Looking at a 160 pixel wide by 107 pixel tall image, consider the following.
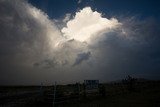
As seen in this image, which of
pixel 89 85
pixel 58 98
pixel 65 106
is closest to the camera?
pixel 65 106

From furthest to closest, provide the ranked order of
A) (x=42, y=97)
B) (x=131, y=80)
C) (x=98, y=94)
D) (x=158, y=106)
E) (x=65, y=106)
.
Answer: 1. (x=131, y=80)
2. (x=98, y=94)
3. (x=42, y=97)
4. (x=65, y=106)
5. (x=158, y=106)

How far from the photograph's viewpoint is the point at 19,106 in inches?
922

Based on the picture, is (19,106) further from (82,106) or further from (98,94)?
(98,94)

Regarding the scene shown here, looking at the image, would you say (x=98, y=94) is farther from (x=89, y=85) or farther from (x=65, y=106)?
(x=65, y=106)

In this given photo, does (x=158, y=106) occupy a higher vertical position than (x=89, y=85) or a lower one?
lower

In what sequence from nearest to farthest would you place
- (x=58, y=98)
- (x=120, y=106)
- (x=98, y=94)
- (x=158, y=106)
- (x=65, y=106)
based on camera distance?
(x=158, y=106)
(x=120, y=106)
(x=65, y=106)
(x=58, y=98)
(x=98, y=94)

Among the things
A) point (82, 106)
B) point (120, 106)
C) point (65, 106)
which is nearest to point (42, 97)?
point (65, 106)

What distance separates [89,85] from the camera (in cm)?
3178

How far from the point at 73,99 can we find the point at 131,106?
10358 millimetres

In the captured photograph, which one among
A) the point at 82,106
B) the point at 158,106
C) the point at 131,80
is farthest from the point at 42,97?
the point at 131,80

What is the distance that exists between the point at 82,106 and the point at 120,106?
411 cm

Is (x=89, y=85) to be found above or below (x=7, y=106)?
above

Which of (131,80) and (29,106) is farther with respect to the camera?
(131,80)

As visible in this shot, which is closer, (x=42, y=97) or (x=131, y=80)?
Result: (x=42, y=97)
